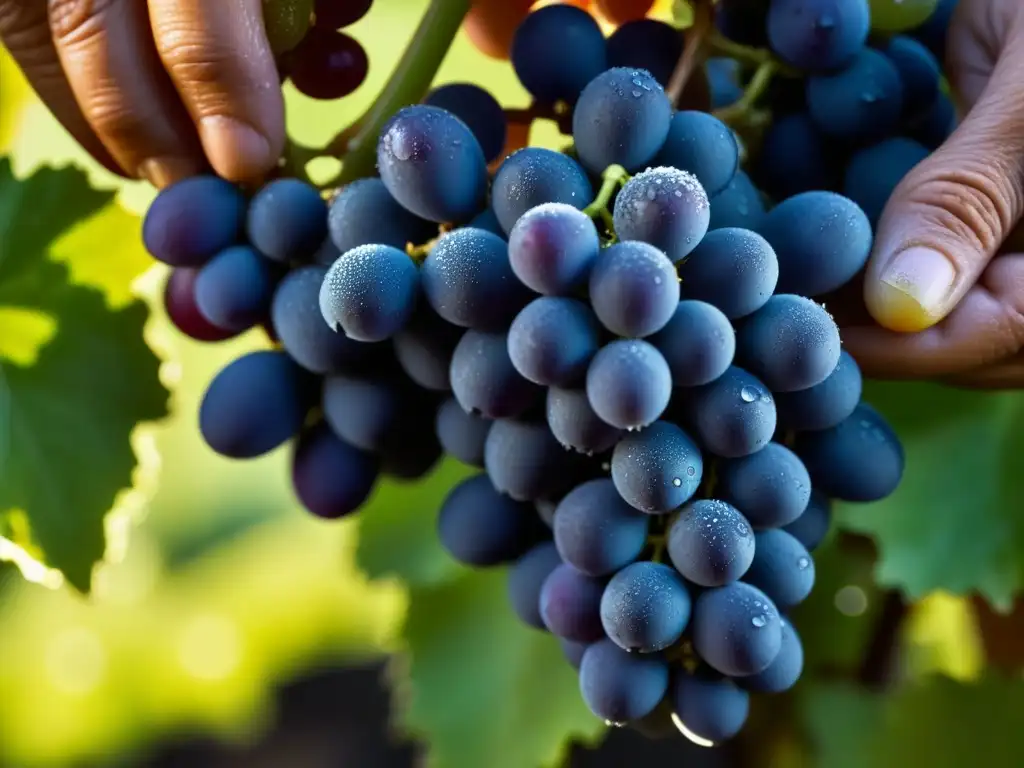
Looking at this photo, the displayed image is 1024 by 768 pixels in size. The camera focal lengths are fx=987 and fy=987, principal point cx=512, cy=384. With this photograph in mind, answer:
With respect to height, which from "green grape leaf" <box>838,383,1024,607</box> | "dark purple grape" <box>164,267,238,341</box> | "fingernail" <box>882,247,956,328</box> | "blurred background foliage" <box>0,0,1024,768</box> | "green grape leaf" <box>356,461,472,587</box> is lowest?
"blurred background foliage" <box>0,0,1024,768</box>

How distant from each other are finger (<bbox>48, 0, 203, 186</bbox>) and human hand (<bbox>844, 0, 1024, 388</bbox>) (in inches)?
13.6

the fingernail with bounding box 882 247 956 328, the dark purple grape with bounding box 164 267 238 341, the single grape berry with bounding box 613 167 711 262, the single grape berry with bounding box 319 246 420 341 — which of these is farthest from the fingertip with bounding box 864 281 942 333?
the dark purple grape with bounding box 164 267 238 341

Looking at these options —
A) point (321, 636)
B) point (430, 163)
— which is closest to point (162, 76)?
point (430, 163)

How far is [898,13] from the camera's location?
50cm

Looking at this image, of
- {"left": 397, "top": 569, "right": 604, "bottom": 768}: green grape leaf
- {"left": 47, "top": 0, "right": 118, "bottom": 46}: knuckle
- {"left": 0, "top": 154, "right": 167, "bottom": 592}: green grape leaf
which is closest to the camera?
{"left": 47, "top": 0, "right": 118, "bottom": 46}: knuckle

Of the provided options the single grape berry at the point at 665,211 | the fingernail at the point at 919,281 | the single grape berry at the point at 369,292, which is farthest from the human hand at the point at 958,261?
the single grape berry at the point at 369,292

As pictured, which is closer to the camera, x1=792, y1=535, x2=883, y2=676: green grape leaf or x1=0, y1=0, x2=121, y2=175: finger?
x1=0, y1=0, x2=121, y2=175: finger

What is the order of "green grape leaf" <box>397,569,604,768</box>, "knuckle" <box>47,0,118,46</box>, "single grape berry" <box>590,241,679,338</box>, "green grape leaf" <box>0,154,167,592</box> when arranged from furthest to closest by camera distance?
"green grape leaf" <box>397,569,604,768</box> < "green grape leaf" <box>0,154,167,592</box> < "knuckle" <box>47,0,118,46</box> < "single grape berry" <box>590,241,679,338</box>

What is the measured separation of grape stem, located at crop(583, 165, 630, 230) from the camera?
400 millimetres

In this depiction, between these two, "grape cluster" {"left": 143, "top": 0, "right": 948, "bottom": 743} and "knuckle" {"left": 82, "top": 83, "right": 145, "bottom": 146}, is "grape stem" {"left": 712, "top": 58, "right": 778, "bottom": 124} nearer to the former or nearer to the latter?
"grape cluster" {"left": 143, "top": 0, "right": 948, "bottom": 743}

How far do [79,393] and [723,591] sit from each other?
1.29 ft

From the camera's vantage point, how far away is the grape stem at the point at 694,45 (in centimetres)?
47

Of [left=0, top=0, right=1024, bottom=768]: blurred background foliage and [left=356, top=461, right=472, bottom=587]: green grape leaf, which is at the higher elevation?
[left=356, top=461, right=472, bottom=587]: green grape leaf

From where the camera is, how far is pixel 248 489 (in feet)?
5.04
